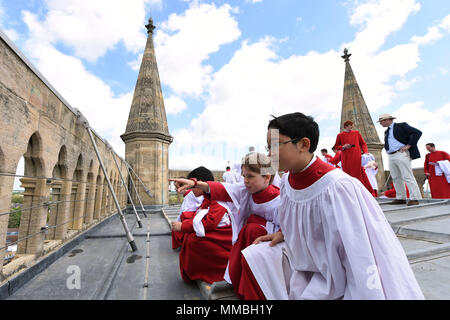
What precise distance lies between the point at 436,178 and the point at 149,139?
10.5 meters

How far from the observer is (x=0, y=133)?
195cm

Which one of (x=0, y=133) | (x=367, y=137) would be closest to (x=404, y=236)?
(x=0, y=133)

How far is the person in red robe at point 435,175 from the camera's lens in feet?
21.8

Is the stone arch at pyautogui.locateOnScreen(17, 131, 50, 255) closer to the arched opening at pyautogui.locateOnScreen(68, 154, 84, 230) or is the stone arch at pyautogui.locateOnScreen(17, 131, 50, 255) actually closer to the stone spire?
the arched opening at pyautogui.locateOnScreen(68, 154, 84, 230)

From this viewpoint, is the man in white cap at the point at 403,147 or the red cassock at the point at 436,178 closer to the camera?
the man in white cap at the point at 403,147

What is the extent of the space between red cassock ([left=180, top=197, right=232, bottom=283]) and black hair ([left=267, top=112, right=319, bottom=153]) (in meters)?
1.45

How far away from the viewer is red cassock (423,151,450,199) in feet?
21.8

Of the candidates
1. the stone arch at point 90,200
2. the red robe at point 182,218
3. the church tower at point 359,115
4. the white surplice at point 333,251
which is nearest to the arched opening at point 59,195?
the stone arch at point 90,200

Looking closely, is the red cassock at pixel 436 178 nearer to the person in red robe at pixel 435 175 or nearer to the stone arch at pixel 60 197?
the person in red robe at pixel 435 175

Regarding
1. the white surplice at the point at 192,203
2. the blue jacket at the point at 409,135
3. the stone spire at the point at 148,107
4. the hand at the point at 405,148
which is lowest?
the white surplice at the point at 192,203

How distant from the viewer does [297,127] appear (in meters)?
1.32

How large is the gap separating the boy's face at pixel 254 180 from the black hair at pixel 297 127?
1.95ft

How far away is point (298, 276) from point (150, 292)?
4.95 ft
